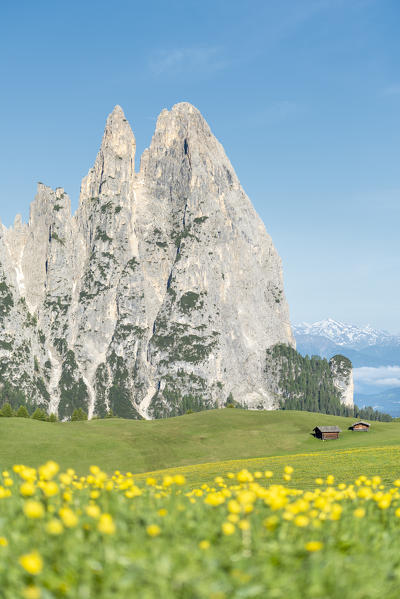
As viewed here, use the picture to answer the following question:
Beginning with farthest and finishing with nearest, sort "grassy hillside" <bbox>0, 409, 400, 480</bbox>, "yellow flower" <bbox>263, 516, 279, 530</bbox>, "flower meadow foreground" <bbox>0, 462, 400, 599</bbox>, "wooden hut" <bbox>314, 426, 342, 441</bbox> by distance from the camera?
"wooden hut" <bbox>314, 426, 342, 441</bbox>, "grassy hillside" <bbox>0, 409, 400, 480</bbox>, "yellow flower" <bbox>263, 516, 279, 530</bbox>, "flower meadow foreground" <bbox>0, 462, 400, 599</bbox>

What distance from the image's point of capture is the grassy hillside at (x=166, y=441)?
67.1 metres

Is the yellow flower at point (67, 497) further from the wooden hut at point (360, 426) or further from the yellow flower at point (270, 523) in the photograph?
the wooden hut at point (360, 426)

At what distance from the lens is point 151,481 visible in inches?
383

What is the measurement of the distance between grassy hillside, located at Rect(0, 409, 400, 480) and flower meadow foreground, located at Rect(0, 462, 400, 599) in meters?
37.5

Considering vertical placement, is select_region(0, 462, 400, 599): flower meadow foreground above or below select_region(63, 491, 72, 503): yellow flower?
below

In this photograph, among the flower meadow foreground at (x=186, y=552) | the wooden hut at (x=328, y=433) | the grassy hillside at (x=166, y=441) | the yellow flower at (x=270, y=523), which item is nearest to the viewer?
the flower meadow foreground at (x=186, y=552)

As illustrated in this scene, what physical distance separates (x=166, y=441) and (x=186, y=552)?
80.1 meters

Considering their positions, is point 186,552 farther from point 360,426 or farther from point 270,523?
point 360,426

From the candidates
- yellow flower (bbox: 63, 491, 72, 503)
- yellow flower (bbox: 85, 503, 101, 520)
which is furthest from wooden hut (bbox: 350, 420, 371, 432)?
yellow flower (bbox: 85, 503, 101, 520)

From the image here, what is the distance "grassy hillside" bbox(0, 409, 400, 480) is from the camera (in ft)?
220

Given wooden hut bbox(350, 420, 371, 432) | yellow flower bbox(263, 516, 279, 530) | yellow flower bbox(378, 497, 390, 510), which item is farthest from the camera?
wooden hut bbox(350, 420, 371, 432)

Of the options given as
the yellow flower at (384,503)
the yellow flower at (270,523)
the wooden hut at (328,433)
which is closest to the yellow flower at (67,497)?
the yellow flower at (270,523)

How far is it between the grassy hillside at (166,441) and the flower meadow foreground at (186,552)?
37.5m

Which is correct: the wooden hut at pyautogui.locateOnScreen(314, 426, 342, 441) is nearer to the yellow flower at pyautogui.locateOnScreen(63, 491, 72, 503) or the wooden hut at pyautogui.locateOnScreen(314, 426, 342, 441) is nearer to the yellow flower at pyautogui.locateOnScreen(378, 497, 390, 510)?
the yellow flower at pyautogui.locateOnScreen(378, 497, 390, 510)
